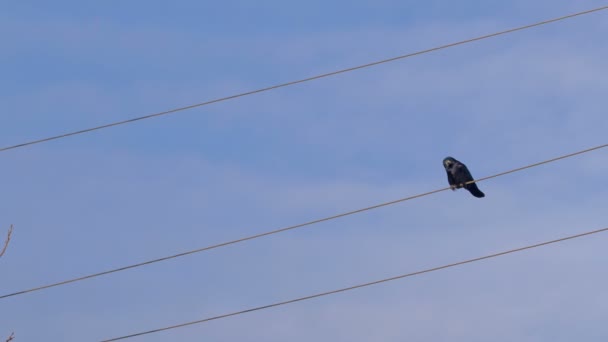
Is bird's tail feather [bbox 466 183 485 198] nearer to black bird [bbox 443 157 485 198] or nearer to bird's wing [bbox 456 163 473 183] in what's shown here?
black bird [bbox 443 157 485 198]

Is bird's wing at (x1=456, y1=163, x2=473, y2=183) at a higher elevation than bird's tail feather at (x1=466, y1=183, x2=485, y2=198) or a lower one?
higher

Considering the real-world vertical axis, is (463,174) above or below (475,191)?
above

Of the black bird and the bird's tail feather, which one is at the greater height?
the black bird

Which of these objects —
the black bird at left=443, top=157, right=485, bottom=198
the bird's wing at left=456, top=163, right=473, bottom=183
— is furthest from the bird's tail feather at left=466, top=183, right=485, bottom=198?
the bird's wing at left=456, top=163, right=473, bottom=183

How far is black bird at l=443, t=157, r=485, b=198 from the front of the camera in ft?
65.9

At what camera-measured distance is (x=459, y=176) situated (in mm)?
20203

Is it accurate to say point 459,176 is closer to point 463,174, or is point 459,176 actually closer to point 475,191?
point 463,174

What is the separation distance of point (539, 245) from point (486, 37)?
2.40 meters

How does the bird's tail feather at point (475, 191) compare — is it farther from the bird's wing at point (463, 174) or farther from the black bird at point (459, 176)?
the bird's wing at point (463, 174)

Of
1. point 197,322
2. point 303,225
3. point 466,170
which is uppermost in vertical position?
point 466,170

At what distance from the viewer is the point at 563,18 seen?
42.4 ft

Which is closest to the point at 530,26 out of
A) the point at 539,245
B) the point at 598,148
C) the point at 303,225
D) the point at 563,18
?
the point at 563,18

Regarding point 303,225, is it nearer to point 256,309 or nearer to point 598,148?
point 256,309

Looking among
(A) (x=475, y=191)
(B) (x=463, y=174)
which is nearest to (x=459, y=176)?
(B) (x=463, y=174)
